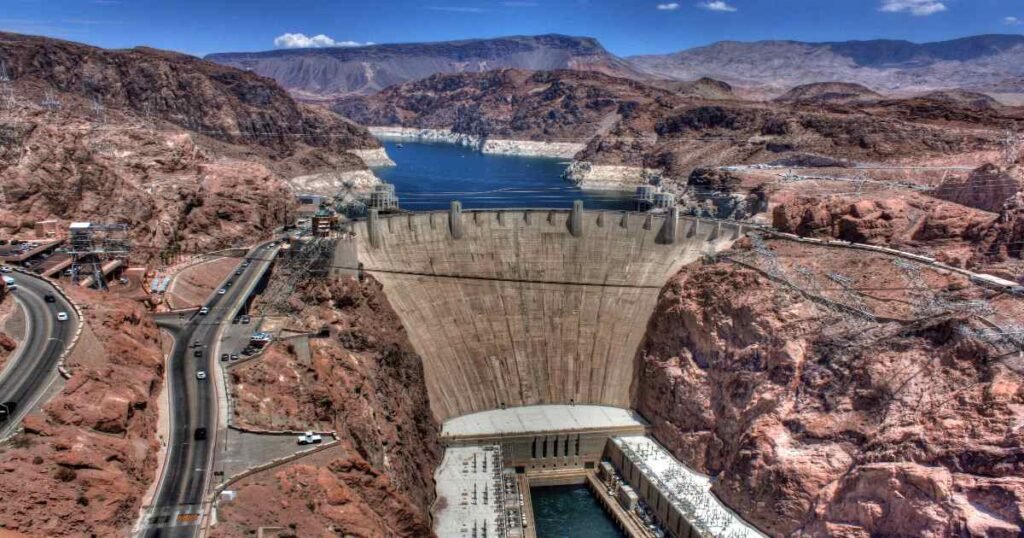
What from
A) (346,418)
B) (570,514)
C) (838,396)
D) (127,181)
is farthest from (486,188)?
(346,418)

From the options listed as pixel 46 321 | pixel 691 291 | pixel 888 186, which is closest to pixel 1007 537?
pixel 691 291

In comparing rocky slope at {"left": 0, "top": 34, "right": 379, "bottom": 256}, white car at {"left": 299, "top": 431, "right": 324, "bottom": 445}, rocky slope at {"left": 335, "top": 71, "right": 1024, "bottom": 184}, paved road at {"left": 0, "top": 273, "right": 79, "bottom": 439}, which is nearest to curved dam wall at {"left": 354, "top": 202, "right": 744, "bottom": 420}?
rocky slope at {"left": 0, "top": 34, "right": 379, "bottom": 256}

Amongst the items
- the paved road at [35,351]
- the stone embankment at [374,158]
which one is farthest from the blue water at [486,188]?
the paved road at [35,351]

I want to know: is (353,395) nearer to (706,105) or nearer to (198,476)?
(198,476)

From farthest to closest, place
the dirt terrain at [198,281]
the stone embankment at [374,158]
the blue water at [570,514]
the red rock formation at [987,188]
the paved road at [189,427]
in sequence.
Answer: the stone embankment at [374,158]
the red rock formation at [987,188]
the blue water at [570,514]
the dirt terrain at [198,281]
the paved road at [189,427]

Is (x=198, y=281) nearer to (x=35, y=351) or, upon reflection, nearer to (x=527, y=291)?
(x=35, y=351)

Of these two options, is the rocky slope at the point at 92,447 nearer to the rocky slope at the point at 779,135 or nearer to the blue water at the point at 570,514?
the blue water at the point at 570,514

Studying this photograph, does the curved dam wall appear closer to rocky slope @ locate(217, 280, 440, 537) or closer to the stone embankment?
rocky slope @ locate(217, 280, 440, 537)

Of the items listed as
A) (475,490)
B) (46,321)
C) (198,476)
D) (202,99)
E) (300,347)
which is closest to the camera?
(198,476)
